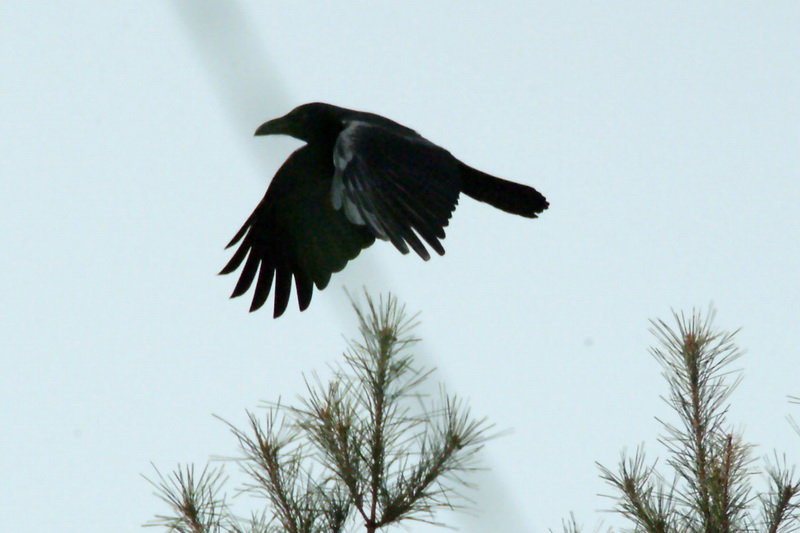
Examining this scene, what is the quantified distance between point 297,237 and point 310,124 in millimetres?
476

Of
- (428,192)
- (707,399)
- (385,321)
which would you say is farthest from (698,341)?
(428,192)

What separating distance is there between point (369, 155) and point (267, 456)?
1381 millimetres

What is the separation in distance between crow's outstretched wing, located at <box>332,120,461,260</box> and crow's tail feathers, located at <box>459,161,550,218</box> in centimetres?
33

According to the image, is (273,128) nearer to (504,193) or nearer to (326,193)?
(326,193)

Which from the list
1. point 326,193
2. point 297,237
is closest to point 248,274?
point 297,237

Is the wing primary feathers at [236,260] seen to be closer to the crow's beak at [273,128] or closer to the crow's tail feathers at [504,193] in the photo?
the crow's beak at [273,128]

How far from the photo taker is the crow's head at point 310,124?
3.97 metres

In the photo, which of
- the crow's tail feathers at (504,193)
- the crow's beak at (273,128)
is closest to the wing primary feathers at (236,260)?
the crow's beak at (273,128)

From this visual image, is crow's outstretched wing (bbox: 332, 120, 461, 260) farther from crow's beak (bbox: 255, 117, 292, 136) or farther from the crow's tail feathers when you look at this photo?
crow's beak (bbox: 255, 117, 292, 136)

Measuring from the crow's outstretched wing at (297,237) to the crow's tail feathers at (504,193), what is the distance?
1.52 ft

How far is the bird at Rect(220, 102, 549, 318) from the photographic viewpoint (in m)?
3.29

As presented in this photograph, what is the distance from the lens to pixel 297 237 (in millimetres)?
3984

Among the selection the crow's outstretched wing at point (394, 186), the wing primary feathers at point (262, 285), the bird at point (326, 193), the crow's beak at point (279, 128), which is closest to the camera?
the crow's outstretched wing at point (394, 186)

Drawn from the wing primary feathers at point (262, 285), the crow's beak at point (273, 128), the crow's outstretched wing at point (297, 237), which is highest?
the crow's beak at point (273, 128)
